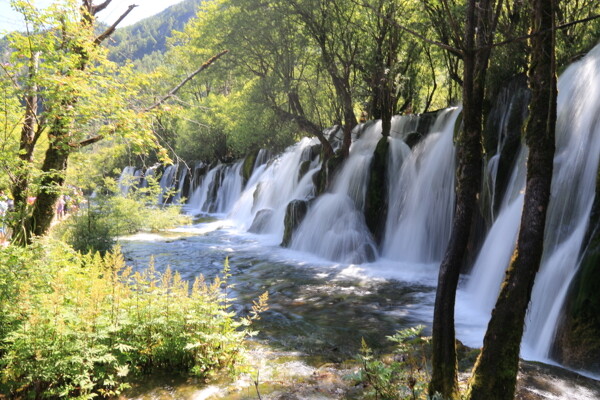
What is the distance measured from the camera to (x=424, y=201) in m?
12.3

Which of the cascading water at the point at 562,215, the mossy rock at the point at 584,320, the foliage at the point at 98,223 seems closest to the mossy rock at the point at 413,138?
the cascading water at the point at 562,215

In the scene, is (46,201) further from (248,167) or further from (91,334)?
(248,167)

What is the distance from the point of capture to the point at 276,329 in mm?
6750

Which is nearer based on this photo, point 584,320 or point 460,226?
point 460,226

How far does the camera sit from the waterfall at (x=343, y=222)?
13.0 meters

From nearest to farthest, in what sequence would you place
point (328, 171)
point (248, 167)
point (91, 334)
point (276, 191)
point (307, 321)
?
point (91, 334) < point (307, 321) < point (328, 171) < point (276, 191) < point (248, 167)

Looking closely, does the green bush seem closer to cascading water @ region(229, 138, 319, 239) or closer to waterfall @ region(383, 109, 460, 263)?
cascading water @ region(229, 138, 319, 239)

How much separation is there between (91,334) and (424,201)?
10.5 metres

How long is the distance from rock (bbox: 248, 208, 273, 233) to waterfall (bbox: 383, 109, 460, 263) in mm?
7544

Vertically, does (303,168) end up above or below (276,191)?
above

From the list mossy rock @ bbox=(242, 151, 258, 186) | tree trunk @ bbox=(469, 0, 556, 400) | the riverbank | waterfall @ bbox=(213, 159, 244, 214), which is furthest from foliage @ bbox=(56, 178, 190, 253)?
waterfall @ bbox=(213, 159, 244, 214)

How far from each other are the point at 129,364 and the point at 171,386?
53 centimetres

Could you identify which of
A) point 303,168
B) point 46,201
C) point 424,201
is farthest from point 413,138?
point 46,201

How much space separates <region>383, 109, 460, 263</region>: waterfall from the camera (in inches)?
462
